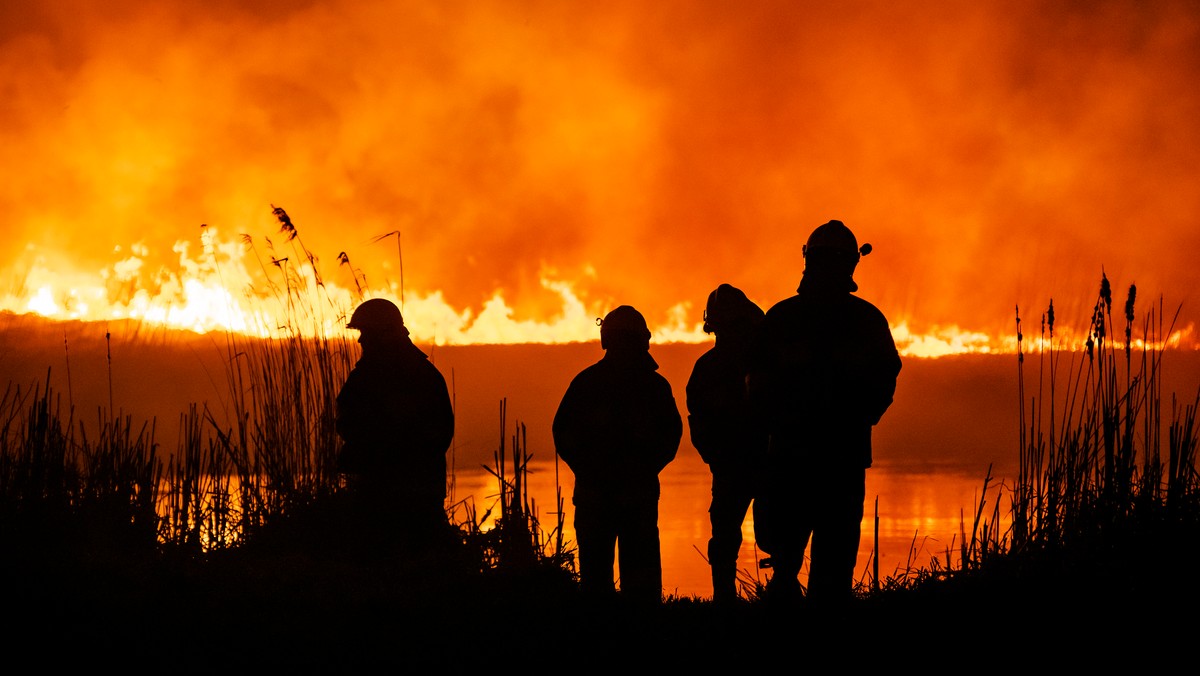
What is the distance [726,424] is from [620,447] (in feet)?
2.21

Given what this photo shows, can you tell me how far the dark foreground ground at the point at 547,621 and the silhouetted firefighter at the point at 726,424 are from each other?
358 millimetres

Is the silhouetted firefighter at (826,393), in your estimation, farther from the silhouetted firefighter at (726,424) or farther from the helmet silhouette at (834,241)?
the silhouetted firefighter at (726,424)

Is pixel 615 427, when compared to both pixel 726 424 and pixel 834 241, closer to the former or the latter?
pixel 726 424

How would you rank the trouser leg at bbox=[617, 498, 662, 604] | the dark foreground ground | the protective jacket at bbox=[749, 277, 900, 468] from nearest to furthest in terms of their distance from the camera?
the dark foreground ground < the protective jacket at bbox=[749, 277, 900, 468] < the trouser leg at bbox=[617, 498, 662, 604]

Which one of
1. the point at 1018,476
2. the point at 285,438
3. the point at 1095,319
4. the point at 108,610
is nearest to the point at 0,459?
the point at 285,438

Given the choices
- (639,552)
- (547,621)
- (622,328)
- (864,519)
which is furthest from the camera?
(864,519)

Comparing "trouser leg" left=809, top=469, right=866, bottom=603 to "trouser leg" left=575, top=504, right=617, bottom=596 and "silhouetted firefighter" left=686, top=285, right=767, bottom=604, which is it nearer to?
"silhouetted firefighter" left=686, top=285, right=767, bottom=604

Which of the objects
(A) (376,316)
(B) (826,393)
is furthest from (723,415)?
(A) (376,316)

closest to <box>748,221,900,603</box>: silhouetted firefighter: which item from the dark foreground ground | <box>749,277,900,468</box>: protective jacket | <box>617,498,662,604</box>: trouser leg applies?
<box>749,277,900,468</box>: protective jacket

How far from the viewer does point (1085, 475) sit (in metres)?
7.05

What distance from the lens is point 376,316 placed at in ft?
26.1

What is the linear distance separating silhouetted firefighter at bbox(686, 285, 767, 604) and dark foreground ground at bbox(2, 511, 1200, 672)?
0.36 metres

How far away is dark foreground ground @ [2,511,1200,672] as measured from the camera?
208 inches

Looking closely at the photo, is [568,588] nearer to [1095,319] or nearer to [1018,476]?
[1018,476]
